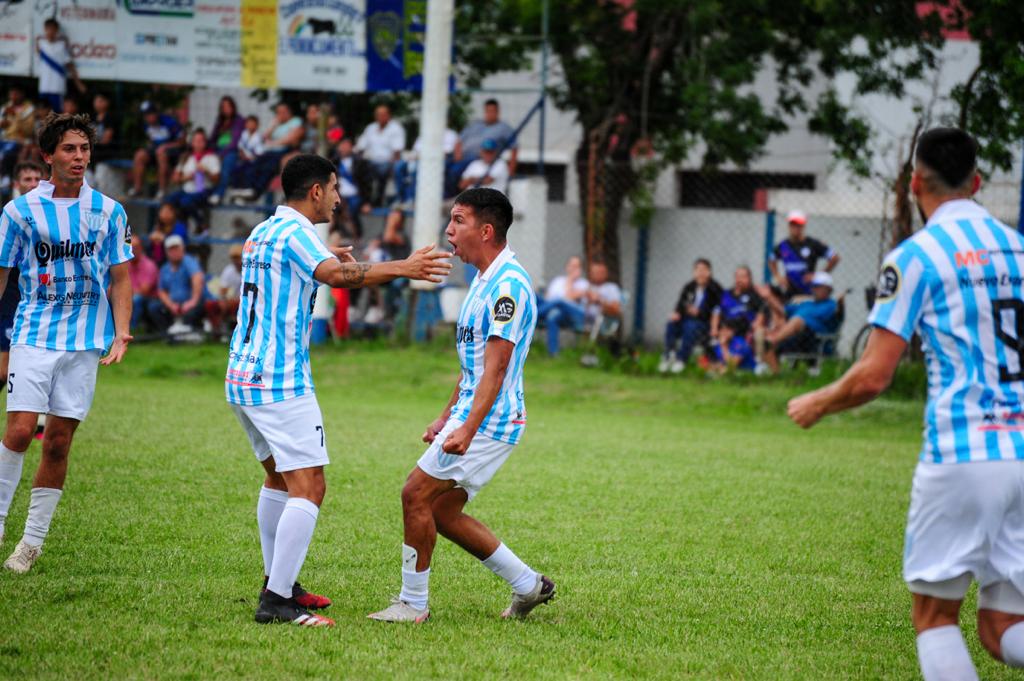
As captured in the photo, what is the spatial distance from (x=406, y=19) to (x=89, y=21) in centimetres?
497

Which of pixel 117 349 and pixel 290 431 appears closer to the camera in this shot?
pixel 290 431

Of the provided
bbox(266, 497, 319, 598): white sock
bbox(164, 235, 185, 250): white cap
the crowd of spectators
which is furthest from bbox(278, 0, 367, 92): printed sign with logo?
bbox(266, 497, 319, 598): white sock

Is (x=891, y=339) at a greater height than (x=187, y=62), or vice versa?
(x=187, y=62)

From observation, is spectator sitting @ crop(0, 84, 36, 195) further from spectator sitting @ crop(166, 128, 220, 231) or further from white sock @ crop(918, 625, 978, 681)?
white sock @ crop(918, 625, 978, 681)

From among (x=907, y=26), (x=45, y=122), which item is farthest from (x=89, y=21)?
(x=45, y=122)

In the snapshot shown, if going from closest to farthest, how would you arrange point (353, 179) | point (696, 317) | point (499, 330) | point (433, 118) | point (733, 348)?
point (499, 330) → point (733, 348) → point (696, 317) → point (433, 118) → point (353, 179)

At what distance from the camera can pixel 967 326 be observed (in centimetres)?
419

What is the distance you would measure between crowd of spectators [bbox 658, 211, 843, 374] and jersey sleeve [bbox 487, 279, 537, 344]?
10.6 metres

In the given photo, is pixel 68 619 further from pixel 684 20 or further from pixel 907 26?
pixel 684 20

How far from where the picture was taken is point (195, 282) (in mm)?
17906

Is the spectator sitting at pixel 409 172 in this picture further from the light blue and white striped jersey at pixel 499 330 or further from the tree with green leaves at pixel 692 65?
the light blue and white striped jersey at pixel 499 330

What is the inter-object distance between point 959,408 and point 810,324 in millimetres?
11998

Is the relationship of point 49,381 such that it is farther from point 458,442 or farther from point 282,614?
point 458,442

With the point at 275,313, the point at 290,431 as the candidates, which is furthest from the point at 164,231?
the point at 290,431
